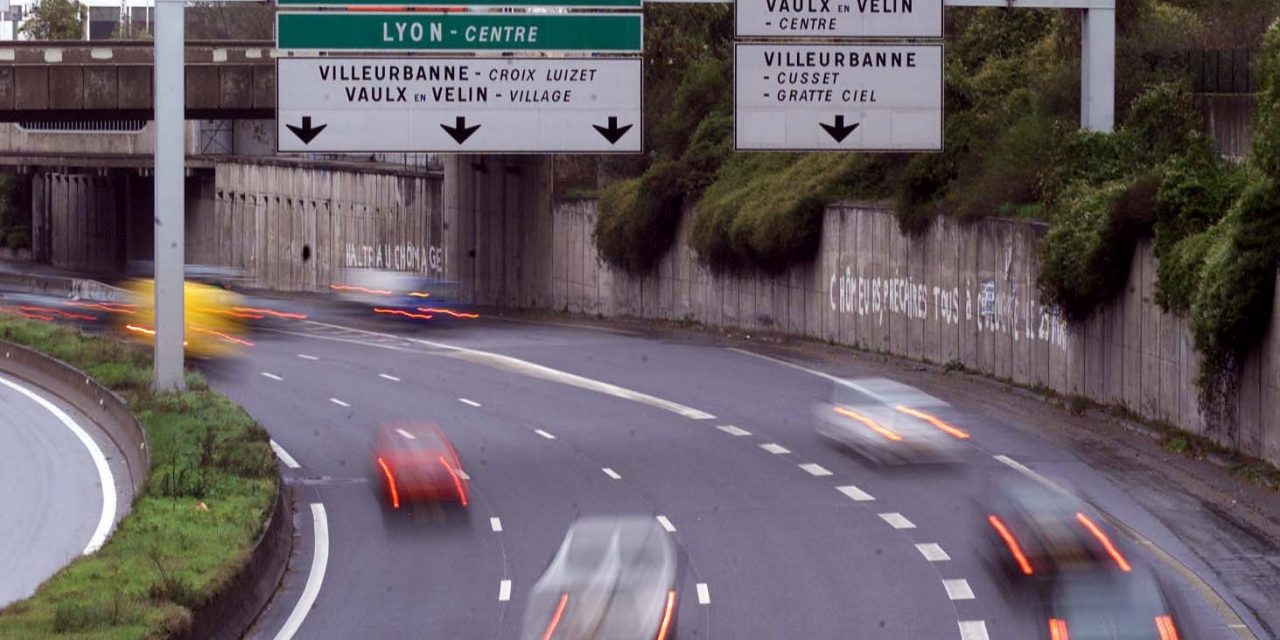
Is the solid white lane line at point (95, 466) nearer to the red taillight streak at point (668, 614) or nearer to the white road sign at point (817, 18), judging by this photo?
the red taillight streak at point (668, 614)

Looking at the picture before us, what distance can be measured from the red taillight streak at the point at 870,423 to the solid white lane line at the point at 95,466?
11716mm

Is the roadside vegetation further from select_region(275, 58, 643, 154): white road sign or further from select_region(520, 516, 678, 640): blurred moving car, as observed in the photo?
select_region(275, 58, 643, 154): white road sign

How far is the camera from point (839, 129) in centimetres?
3017

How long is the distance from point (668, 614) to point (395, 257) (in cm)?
5978

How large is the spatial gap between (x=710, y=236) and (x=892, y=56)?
22385 millimetres

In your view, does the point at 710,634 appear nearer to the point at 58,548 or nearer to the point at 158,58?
the point at 58,548

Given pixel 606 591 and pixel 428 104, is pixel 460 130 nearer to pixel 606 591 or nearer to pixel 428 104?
pixel 428 104

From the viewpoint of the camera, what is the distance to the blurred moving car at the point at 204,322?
50.9m

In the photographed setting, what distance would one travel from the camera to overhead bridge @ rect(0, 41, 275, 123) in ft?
164

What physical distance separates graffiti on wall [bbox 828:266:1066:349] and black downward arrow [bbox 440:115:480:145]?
12.2m

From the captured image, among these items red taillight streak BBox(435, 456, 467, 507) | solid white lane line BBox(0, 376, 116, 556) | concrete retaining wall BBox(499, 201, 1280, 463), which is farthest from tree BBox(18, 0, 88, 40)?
red taillight streak BBox(435, 456, 467, 507)

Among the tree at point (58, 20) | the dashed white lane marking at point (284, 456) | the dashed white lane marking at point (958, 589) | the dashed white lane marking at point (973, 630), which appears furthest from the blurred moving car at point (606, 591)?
the tree at point (58, 20)

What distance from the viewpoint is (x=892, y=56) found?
30453 millimetres

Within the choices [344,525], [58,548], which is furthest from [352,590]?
[58,548]
